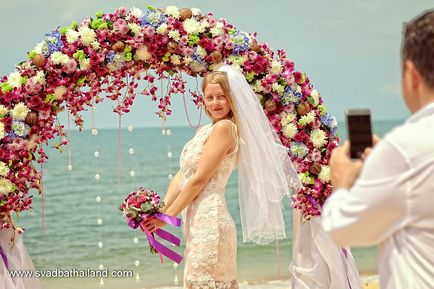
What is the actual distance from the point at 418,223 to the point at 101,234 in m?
16.2

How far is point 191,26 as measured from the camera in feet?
20.4

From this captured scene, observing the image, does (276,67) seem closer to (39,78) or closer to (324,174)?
(324,174)

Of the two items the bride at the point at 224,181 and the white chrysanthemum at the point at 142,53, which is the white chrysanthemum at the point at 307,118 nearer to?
the bride at the point at 224,181

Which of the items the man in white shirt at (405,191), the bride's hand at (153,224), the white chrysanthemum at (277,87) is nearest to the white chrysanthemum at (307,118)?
the white chrysanthemum at (277,87)

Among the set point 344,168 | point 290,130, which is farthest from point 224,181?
point 344,168

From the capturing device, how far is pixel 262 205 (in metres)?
5.85

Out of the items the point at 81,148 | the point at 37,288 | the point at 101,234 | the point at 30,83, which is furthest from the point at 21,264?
the point at 81,148

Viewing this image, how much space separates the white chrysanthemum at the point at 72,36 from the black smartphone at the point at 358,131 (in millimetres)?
3663

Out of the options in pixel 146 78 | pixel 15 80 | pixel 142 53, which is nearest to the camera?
pixel 15 80

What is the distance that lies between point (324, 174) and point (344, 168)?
11.2 ft

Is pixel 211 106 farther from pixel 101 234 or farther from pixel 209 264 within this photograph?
pixel 101 234

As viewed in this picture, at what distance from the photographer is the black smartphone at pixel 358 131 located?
105 inches

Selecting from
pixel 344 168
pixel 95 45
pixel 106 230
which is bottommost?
pixel 106 230

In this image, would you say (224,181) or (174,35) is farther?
(174,35)
